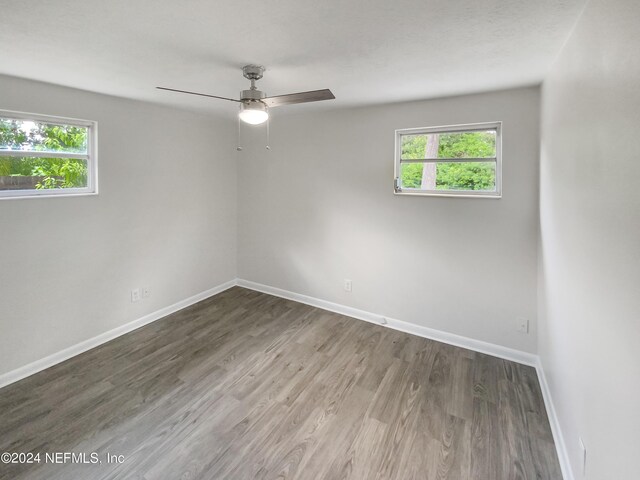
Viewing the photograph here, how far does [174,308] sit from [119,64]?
264cm

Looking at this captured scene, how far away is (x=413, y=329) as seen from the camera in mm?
3332

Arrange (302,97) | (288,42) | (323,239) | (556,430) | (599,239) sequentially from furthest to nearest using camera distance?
(323,239)
(302,97)
(556,430)
(288,42)
(599,239)

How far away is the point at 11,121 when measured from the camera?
2.43 meters

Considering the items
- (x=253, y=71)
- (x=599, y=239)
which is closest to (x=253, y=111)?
(x=253, y=71)

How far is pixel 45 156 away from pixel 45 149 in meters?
0.06

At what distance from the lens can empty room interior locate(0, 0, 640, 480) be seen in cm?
143

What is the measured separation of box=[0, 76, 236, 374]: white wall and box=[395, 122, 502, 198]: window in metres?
2.41

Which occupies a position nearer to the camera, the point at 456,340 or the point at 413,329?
the point at 456,340

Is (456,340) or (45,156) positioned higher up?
(45,156)

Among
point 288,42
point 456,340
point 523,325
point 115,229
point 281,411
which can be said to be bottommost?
point 281,411

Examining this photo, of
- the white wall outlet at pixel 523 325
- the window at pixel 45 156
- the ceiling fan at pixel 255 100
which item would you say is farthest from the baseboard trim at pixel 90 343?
the white wall outlet at pixel 523 325

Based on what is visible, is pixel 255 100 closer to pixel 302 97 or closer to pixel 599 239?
pixel 302 97

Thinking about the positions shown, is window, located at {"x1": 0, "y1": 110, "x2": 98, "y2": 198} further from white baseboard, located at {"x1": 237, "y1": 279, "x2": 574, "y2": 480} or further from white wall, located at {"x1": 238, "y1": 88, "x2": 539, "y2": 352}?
white baseboard, located at {"x1": 237, "y1": 279, "x2": 574, "y2": 480}

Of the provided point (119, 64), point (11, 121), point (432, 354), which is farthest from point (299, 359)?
point (11, 121)
